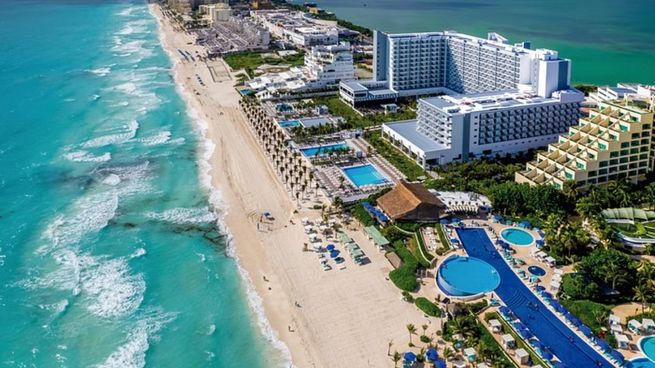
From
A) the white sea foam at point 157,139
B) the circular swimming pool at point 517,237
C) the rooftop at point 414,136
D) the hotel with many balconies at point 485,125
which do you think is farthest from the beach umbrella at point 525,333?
the white sea foam at point 157,139

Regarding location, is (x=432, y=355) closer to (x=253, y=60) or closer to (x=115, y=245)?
(x=115, y=245)

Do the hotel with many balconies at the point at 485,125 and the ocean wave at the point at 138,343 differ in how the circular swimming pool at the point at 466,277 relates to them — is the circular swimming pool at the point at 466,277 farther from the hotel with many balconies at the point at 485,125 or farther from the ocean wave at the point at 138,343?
the hotel with many balconies at the point at 485,125

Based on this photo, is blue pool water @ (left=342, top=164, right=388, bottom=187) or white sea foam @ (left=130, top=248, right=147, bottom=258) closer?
white sea foam @ (left=130, top=248, right=147, bottom=258)

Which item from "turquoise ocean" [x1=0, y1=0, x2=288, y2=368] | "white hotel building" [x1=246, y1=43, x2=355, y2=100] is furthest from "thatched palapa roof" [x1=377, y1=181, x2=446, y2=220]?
"white hotel building" [x1=246, y1=43, x2=355, y2=100]

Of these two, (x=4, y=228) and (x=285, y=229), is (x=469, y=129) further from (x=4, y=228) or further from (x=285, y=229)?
(x=4, y=228)

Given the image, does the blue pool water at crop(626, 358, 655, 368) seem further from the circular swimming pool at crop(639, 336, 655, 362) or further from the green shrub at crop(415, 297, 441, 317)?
the green shrub at crop(415, 297, 441, 317)

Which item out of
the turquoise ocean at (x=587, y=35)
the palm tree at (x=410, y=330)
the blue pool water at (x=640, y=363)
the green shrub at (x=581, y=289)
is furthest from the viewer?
the turquoise ocean at (x=587, y=35)

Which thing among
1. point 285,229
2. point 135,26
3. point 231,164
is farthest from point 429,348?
point 135,26
